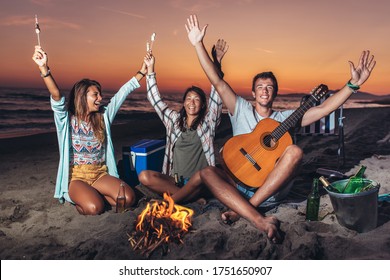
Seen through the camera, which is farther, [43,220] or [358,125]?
[358,125]

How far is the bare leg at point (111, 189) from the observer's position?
14.8 feet

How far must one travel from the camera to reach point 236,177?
4.11 m

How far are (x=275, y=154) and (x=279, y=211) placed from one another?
70 cm

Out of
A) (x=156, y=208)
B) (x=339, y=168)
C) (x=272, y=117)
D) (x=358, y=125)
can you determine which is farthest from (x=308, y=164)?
(x=358, y=125)

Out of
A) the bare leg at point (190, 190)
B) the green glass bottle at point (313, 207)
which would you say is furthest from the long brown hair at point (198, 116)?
the green glass bottle at point (313, 207)

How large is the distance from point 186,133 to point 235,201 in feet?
4.21

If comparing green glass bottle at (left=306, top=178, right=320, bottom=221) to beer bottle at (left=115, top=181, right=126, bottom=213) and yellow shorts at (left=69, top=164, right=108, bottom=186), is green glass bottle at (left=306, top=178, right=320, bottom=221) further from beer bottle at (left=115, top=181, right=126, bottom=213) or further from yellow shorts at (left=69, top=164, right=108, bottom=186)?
yellow shorts at (left=69, top=164, right=108, bottom=186)

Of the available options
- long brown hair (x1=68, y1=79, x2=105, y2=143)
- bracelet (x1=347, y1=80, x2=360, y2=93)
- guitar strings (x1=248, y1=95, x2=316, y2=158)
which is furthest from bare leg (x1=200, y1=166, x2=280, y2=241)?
bracelet (x1=347, y1=80, x2=360, y2=93)

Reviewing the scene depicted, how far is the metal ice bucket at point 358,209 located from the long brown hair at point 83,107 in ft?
9.37

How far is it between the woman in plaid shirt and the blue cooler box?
0.38 metres

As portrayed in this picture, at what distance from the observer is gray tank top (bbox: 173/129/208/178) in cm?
472

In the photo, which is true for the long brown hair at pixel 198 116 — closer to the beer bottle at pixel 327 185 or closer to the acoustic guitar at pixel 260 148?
the acoustic guitar at pixel 260 148

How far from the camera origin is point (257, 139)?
418 centimetres

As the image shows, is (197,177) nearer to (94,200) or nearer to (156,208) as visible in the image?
(156,208)
